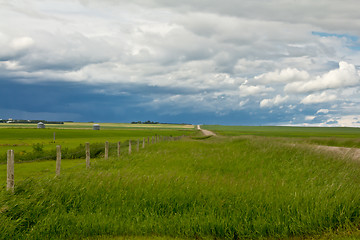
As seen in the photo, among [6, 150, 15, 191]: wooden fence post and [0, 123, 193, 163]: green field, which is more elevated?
[6, 150, 15, 191]: wooden fence post

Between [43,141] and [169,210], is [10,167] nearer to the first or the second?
[169,210]

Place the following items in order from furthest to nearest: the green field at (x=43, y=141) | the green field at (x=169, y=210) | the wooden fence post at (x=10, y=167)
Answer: the green field at (x=43, y=141) → the wooden fence post at (x=10, y=167) → the green field at (x=169, y=210)

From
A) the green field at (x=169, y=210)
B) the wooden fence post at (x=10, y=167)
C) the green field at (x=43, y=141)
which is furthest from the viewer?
the green field at (x=43, y=141)

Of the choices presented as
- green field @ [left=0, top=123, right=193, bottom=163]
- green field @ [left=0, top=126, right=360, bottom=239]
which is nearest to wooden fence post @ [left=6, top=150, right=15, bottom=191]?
green field @ [left=0, top=126, right=360, bottom=239]

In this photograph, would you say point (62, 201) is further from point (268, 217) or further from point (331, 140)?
point (331, 140)

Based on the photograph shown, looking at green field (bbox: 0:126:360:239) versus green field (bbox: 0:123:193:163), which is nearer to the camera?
green field (bbox: 0:126:360:239)

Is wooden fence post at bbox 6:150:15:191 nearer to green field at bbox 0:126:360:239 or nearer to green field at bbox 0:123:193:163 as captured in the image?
green field at bbox 0:126:360:239

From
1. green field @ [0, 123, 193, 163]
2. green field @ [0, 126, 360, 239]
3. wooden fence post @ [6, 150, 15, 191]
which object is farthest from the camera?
green field @ [0, 123, 193, 163]

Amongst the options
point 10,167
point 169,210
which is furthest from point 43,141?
point 169,210

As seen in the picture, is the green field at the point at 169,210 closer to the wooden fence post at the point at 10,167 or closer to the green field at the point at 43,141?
the wooden fence post at the point at 10,167

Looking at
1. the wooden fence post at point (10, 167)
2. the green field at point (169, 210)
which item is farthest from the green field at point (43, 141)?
the green field at point (169, 210)

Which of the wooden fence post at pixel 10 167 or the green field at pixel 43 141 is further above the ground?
the wooden fence post at pixel 10 167

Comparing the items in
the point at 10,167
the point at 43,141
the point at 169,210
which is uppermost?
the point at 10,167

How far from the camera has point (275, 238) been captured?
33.2 feet
